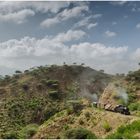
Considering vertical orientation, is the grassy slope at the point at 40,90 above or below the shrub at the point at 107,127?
above

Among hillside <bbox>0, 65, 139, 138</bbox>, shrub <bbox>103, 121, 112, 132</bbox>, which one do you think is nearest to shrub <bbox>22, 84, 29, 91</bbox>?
hillside <bbox>0, 65, 139, 138</bbox>

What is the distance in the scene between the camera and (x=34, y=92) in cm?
10062

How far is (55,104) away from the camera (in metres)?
70.9

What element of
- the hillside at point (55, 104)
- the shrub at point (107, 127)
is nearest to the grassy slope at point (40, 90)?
the hillside at point (55, 104)

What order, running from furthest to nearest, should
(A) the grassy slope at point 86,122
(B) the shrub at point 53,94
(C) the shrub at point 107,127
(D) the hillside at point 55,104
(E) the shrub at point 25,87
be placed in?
(E) the shrub at point 25,87 → (B) the shrub at point 53,94 → (D) the hillside at point 55,104 → (A) the grassy slope at point 86,122 → (C) the shrub at point 107,127

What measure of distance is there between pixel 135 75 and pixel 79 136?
119 feet

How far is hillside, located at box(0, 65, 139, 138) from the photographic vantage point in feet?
123

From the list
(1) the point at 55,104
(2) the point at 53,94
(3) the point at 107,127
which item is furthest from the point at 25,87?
(3) the point at 107,127

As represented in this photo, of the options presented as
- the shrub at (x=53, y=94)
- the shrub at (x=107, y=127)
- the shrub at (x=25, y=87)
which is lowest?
the shrub at (x=107, y=127)

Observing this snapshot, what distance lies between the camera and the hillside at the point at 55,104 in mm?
37438

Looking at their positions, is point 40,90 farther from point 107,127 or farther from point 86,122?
point 107,127

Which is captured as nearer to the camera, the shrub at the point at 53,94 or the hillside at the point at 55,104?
the hillside at the point at 55,104

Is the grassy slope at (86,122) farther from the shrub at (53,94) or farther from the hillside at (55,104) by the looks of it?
the shrub at (53,94)

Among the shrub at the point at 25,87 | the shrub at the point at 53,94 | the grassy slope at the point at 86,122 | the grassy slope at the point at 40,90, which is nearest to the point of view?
the grassy slope at the point at 86,122
